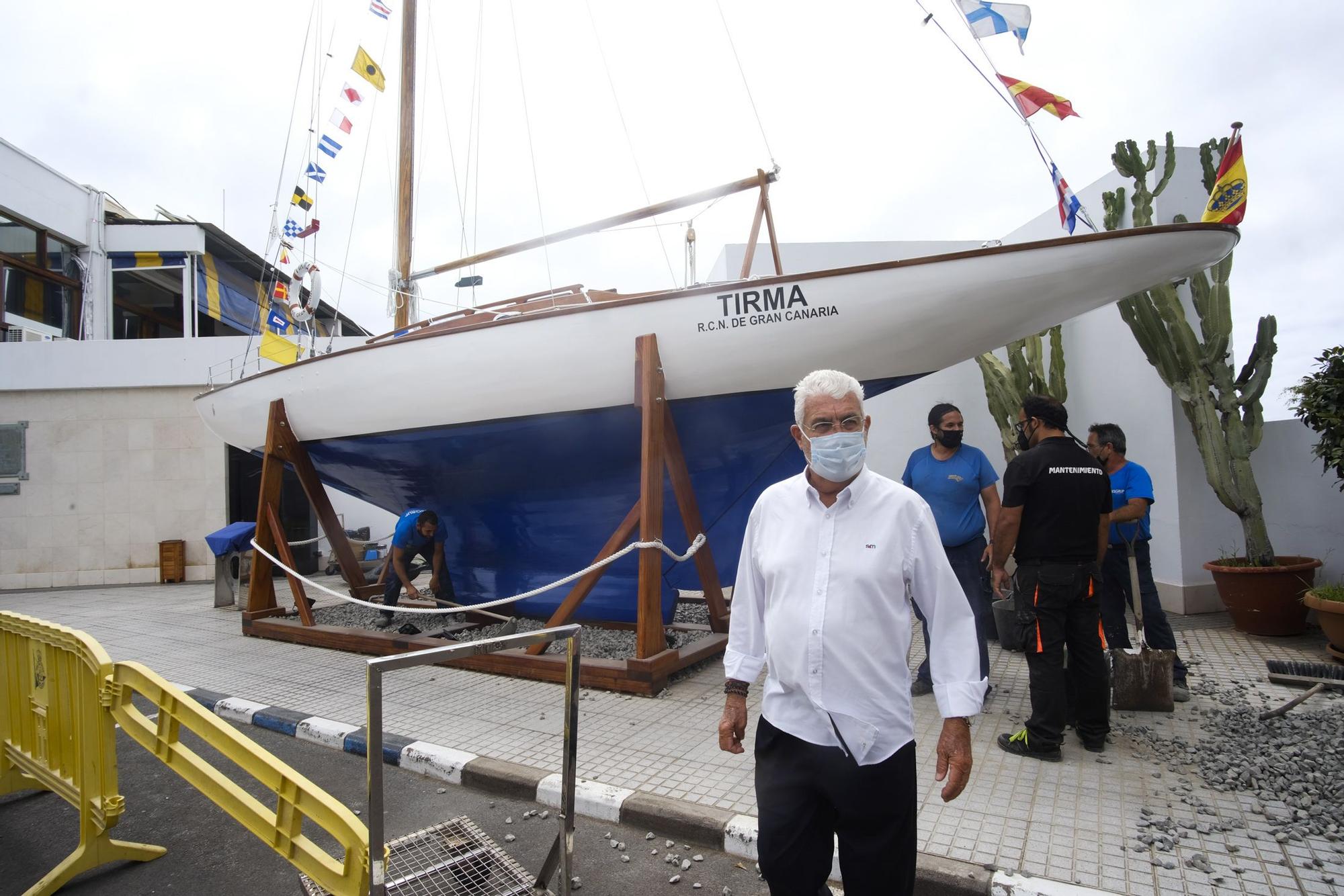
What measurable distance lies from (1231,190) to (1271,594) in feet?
9.59

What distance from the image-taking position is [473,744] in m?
3.73

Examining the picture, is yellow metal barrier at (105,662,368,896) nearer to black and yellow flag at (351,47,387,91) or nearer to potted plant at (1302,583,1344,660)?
potted plant at (1302,583,1344,660)

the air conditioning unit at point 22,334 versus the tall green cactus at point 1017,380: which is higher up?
the air conditioning unit at point 22,334

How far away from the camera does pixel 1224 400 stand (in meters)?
5.61

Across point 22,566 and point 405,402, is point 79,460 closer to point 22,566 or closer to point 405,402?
point 22,566

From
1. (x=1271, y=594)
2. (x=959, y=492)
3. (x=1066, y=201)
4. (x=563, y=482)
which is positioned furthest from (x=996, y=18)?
(x=1271, y=594)

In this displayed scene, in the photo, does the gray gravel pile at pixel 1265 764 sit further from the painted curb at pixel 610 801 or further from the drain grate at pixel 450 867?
the drain grate at pixel 450 867

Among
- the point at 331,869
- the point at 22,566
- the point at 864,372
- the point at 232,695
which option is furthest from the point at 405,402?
the point at 22,566

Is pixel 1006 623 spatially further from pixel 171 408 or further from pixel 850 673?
pixel 171 408

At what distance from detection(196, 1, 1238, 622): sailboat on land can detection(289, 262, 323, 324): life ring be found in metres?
1.26

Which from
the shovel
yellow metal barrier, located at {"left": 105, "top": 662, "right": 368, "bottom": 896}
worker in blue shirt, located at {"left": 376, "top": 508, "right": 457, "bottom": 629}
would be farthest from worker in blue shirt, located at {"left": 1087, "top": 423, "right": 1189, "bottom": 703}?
worker in blue shirt, located at {"left": 376, "top": 508, "right": 457, "bottom": 629}

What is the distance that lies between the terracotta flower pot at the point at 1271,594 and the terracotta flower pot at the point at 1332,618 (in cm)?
60

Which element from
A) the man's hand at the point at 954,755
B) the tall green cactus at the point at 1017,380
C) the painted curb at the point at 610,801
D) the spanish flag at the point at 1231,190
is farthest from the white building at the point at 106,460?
the man's hand at the point at 954,755

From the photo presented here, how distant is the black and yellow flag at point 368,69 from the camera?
7.84 m
